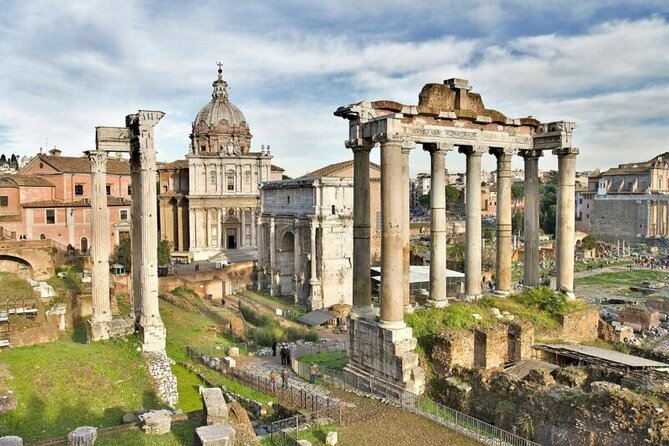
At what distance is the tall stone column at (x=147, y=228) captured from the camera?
18297 mm

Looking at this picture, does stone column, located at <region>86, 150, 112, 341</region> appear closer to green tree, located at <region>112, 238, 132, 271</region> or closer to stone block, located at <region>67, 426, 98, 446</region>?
stone block, located at <region>67, 426, 98, 446</region>

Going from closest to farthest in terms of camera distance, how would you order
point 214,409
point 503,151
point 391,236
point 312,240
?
point 214,409, point 391,236, point 503,151, point 312,240

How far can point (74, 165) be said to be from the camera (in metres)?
44.2

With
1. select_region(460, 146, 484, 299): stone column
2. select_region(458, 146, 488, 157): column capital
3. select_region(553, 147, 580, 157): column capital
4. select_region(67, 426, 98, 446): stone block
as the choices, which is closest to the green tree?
select_region(460, 146, 484, 299): stone column

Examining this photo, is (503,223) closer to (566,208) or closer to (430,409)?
(566,208)

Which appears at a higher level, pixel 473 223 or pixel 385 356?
pixel 473 223

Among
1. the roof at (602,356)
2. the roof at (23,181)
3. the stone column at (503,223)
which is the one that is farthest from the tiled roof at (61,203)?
the roof at (602,356)

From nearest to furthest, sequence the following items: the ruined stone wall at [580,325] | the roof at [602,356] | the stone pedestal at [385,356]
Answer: the roof at [602,356] < the stone pedestal at [385,356] < the ruined stone wall at [580,325]

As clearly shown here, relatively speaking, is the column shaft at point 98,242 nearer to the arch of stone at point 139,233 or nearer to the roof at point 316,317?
the arch of stone at point 139,233

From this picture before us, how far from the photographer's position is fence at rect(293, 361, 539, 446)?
11.8 m

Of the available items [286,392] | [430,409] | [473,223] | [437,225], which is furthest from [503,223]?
[286,392]

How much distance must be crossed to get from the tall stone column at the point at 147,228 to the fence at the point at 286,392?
7.20 ft

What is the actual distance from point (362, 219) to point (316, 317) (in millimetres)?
16444

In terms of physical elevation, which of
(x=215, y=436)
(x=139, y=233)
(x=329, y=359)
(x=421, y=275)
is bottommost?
(x=329, y=359)
